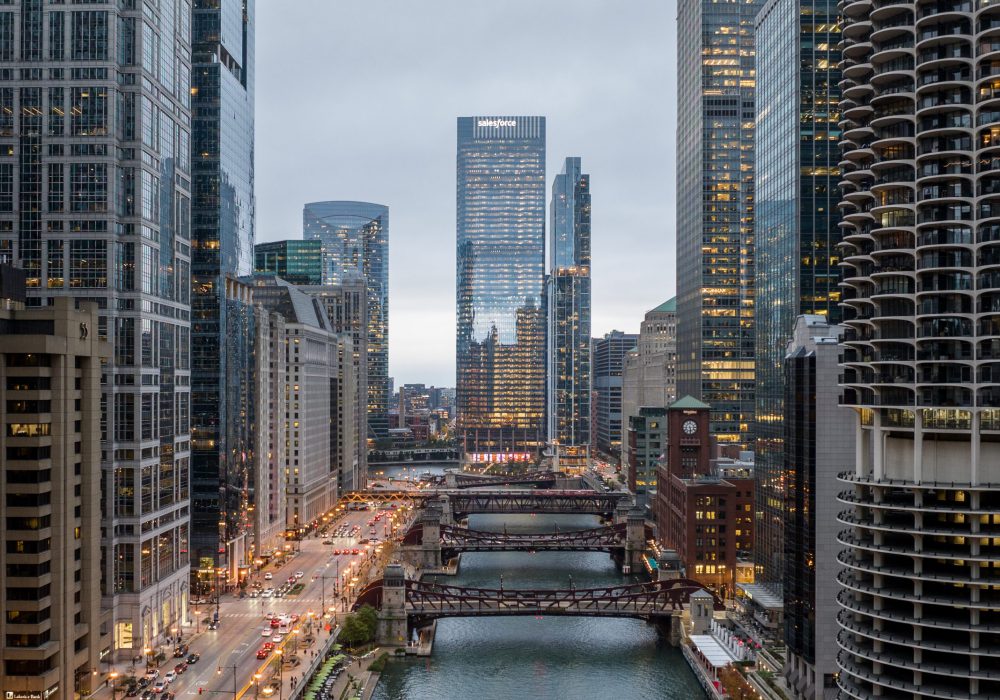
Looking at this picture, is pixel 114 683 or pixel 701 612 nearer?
pixel 114 683

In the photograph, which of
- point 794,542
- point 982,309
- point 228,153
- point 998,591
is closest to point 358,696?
point 794,542

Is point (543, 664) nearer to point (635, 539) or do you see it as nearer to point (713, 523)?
point (713, 523)

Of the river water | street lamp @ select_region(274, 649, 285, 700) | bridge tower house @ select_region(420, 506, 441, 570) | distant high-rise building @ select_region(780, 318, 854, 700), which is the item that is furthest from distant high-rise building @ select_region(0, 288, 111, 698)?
bridge tower house @ select_region(420, 506, 441, 570)

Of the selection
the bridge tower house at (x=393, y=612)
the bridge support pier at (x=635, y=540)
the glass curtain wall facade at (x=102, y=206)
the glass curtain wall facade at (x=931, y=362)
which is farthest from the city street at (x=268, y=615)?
the glass curtain wall facade at (x=931, y=362)

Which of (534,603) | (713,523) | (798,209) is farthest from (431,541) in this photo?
(798,209)

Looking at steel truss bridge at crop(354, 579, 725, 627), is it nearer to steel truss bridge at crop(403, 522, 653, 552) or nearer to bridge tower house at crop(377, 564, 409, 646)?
bridge tower house at crop(377, 564, 409, 646)

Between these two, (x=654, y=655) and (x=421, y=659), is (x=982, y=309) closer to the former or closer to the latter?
(x=654, y=655)

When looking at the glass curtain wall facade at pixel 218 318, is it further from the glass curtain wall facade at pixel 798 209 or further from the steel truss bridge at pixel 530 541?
the glass curtain wall facade at pixel 798 209
